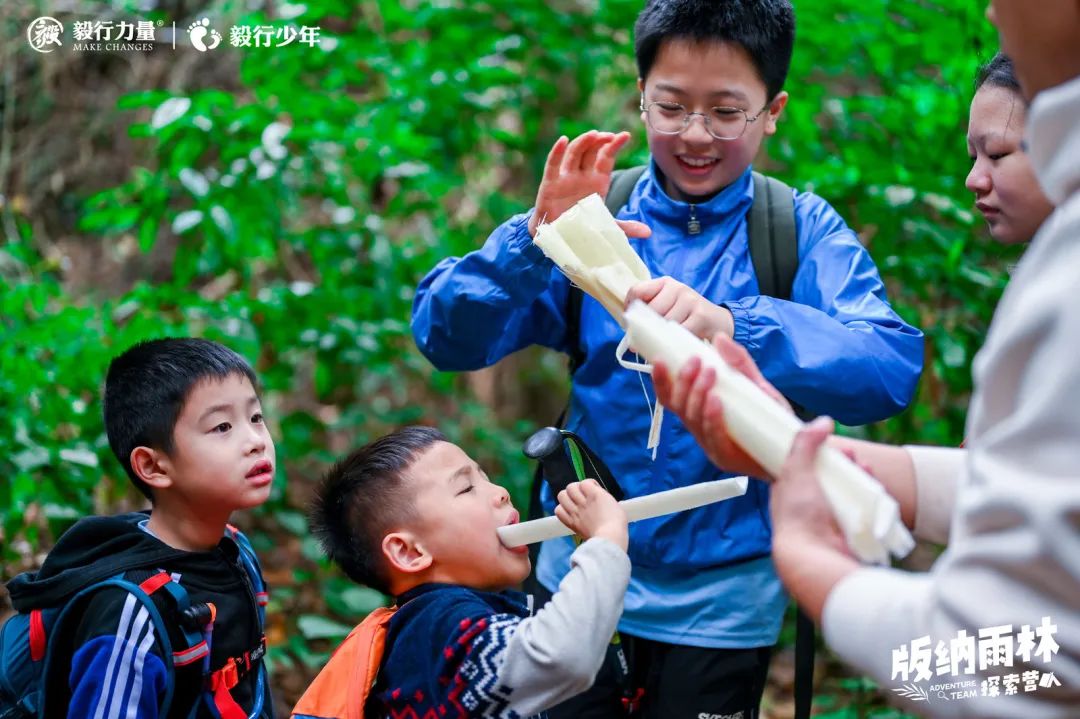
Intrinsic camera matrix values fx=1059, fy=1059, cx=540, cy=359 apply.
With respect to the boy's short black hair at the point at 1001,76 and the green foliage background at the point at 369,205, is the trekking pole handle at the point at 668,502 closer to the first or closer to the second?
the boy's short black hair at the point at 1001,76

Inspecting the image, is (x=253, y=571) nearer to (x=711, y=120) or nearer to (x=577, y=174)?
(x=577, y=174)

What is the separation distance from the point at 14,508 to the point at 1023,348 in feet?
9.75

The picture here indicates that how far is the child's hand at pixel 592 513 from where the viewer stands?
1835mm

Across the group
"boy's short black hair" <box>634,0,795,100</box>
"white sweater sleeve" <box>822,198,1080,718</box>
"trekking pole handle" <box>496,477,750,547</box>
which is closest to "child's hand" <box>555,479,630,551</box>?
"trekking pole handle" <box>496,477,750,547</box>

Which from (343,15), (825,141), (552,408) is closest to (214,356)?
(343,15)

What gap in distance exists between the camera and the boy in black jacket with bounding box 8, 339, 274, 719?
1973 mm

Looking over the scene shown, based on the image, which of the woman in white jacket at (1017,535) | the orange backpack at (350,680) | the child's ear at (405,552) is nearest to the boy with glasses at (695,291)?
the child's ear at (405,552)

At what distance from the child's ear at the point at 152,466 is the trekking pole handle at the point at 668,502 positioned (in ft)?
2.62

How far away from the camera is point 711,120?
2275mm

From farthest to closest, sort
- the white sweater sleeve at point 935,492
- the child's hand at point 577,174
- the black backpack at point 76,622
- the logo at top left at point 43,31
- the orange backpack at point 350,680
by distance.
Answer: the logo at top left at point 43,31 → the child's hand at point 577,174 → the black backpack at point 76,622 → the orange backpack at point 350,680 → the white sweater sleeve at point 935,492

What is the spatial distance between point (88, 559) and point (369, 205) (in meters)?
2.41

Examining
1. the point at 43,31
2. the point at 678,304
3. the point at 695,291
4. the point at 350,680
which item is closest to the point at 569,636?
the point at 350,680

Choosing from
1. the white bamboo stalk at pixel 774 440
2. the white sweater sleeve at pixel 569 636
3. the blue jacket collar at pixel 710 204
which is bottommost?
the white sweater sleeve at pixel 569 636

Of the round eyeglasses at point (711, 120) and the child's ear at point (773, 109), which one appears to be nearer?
→ the round eyeglasses at point (711, 120)
